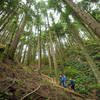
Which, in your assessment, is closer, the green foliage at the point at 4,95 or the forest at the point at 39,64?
the green foliage at the point at 4,95

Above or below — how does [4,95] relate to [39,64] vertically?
below

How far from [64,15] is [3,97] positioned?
9425 millimetres

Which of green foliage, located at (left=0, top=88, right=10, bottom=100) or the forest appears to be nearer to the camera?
green foliage, located at (left=0, top=88, right=10, bottom=100)

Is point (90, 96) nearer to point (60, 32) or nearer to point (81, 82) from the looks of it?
point (81, 82)

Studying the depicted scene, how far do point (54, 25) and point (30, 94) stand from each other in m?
15.3

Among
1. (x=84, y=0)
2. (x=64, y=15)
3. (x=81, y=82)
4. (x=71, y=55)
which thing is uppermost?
(x=84, y=0)

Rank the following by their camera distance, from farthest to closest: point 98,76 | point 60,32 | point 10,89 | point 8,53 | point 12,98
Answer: point 60,32 → point 8,53 → point 98,76 → point 10,89 → point 12,98

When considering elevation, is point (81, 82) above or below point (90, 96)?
Answer: above

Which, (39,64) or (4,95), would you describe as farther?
(39,64)

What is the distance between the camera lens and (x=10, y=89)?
2555mm

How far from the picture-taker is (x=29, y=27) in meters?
15.6

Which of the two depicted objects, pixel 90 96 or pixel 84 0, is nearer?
pixel 90 96

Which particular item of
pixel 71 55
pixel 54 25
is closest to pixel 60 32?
pixel 54 25

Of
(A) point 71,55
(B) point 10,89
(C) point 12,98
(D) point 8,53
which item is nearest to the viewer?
(C) point 12,98
